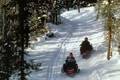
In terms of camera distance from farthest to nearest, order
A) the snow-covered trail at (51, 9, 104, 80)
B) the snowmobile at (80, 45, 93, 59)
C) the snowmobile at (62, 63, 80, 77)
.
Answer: the snowmobile at (80, 45, 93, 59), the snow-covered trail at (51, 9, 104, 80), the snowmobile at (62, 63, 80, 77)

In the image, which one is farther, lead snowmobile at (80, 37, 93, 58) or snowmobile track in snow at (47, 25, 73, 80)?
lead snowmobile at (80, 37, 93, 58)

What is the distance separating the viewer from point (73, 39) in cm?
4238

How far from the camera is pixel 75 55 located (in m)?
33.1

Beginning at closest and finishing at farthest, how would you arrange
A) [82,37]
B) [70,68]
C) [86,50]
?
[70,68], [86,50], [82,37]

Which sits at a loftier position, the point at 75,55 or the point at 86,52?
the point at 86,52

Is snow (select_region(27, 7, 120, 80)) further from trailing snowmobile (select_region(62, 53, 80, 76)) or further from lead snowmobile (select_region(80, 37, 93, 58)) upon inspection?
lead snowmobile (select_region(80, 37, 93, 58))

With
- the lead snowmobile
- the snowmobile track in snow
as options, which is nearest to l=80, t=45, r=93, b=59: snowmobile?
the lead snowmobile

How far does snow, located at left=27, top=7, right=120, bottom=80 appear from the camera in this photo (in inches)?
1003

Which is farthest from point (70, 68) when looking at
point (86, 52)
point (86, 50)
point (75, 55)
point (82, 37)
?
point (82, 37)

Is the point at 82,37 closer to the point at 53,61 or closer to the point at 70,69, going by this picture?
the point at 53,61

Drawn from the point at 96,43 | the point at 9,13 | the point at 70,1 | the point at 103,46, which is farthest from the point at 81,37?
the point at 70,1

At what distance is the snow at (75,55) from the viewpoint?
25469 millimetres

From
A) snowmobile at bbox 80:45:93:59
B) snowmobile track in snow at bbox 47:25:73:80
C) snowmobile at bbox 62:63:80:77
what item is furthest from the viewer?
snowmobile at bbox 80:45:93:59

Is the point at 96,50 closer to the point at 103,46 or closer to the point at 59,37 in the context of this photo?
the point at 103,46
